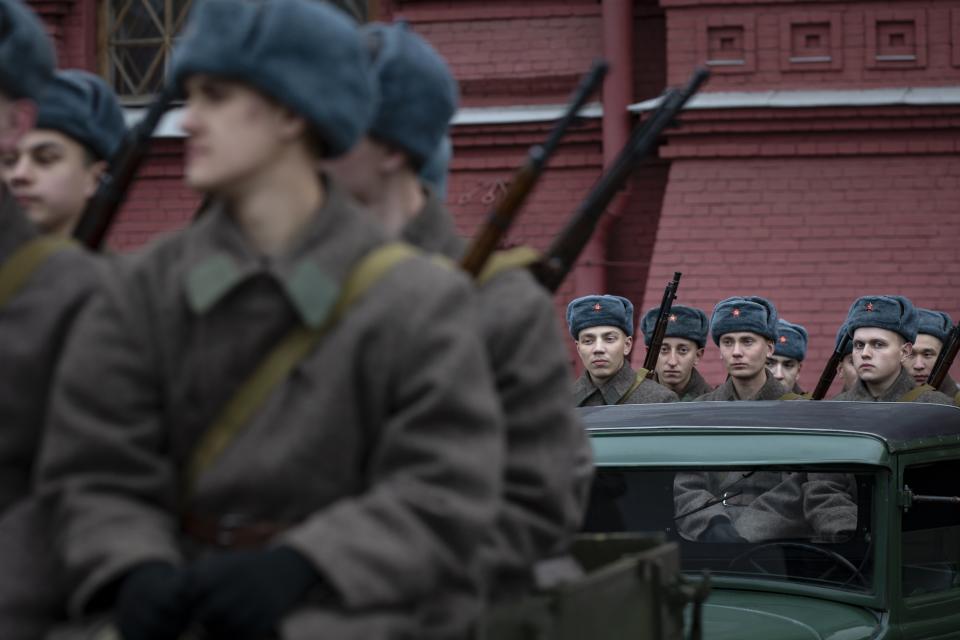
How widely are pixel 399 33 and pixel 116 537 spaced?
43.2 inches

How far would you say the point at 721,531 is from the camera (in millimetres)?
4328

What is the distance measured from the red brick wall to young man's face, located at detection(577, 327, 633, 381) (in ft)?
5.24

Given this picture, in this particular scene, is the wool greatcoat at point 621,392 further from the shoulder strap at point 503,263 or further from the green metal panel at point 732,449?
the shoulder strap at point 503,263

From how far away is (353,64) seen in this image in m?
2.28

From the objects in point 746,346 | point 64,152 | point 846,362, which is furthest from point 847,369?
point 64,152

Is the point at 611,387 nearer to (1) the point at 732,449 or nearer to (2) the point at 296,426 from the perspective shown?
(1) the point at 732,449

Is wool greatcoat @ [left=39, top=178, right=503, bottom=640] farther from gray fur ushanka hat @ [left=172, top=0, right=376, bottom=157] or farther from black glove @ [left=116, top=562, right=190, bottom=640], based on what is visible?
gray fur ushanka hat @ [left=172, top=0, right=376, bottom=157]

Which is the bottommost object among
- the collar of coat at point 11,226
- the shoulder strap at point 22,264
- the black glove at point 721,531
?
the black glove at point 721,531

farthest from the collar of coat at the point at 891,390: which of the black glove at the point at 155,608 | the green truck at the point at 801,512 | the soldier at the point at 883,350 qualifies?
the black glove at the point at 155,608

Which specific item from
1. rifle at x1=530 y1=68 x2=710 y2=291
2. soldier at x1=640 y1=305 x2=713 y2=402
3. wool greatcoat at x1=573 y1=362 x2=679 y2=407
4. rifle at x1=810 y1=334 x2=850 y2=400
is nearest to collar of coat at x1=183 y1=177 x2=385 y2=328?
rifle at x1=530 y1=68 x2=710 y2=291

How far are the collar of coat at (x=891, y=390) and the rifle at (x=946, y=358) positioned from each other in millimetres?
943

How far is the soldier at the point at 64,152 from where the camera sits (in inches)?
107

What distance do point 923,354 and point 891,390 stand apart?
1671 mm

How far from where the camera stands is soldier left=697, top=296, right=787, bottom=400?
7715 mm
